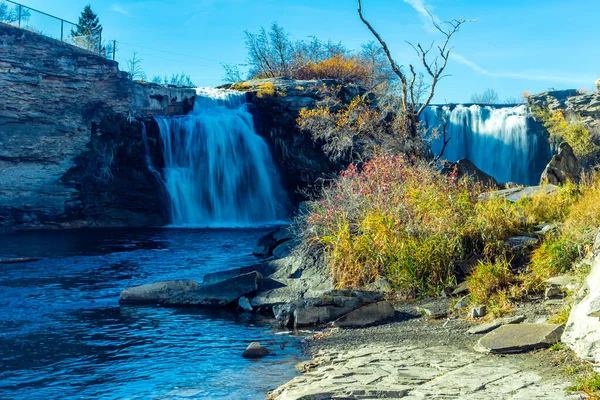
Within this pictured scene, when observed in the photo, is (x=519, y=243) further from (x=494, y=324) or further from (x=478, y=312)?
(x=494, y=324)

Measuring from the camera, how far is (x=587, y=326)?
591 cm

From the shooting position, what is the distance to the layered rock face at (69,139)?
27.9 meters

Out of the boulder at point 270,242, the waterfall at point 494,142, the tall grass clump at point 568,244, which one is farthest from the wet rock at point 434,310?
the waterfall at point 494,142

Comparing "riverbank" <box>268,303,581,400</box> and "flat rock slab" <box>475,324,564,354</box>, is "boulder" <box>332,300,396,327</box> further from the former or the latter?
"flat rock slab" <box>475,324,564,354</box>

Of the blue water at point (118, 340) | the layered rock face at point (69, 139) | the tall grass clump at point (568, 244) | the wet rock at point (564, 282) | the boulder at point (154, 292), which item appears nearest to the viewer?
the blue water at point (118, 340)

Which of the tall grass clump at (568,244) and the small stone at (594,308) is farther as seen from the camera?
the tall grass clump at (568,244)

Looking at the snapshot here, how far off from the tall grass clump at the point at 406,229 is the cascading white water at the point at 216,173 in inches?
675

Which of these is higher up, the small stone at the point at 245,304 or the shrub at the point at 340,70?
the shrub at the point at 340,70

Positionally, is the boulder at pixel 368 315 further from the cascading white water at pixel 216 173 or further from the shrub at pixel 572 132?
the shrub at pixel 572 132

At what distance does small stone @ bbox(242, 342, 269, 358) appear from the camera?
846 cm

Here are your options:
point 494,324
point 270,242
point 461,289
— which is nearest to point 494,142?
point 270,242

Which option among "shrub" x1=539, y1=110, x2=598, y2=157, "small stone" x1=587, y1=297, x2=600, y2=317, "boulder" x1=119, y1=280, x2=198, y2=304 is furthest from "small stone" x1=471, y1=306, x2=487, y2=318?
"shrub" x1=539, y1=110, x2=598, y2=157

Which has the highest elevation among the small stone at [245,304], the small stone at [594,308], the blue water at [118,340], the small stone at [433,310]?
the small stone at [594,308]

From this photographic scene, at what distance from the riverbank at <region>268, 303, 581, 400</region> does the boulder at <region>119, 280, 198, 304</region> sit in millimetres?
4346
